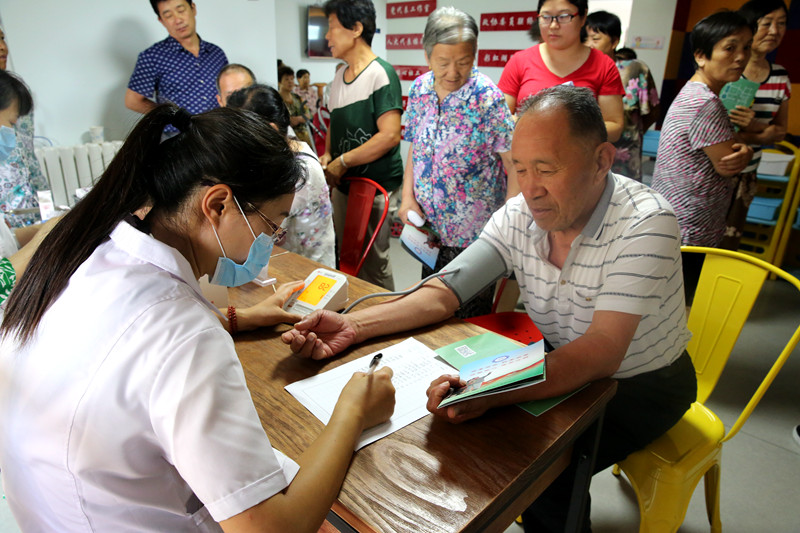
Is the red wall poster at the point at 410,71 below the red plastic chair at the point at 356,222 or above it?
above

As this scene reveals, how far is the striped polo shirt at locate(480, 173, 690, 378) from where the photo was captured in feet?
3.59

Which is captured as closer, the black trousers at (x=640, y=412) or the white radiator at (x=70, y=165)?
the black trousers at (x=640, y=412)

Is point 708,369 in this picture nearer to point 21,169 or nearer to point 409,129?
point 409,129

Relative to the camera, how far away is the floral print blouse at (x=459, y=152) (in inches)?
78.8

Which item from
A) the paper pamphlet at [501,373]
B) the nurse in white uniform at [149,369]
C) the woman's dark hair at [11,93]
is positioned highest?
the woman's dark hair at [11,93]

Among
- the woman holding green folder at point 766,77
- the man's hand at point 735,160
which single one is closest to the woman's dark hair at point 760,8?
the woman holding green folder at point 766,77

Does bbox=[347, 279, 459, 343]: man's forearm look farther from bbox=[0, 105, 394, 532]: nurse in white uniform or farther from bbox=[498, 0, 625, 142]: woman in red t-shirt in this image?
bbox=[498, 0, 625, 142]: woman in red t-shirt

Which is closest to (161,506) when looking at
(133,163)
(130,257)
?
(130,257)

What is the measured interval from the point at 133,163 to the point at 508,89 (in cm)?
203

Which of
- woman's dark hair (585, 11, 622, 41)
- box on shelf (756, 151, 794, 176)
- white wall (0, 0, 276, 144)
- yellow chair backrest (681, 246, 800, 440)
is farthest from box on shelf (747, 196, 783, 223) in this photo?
white wall (0, 0, 276, 144)

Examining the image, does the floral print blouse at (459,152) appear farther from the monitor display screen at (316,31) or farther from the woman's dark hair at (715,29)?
the monitor display screen at (316,31)

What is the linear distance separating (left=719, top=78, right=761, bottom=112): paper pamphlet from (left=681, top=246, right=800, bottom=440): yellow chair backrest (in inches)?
59.0

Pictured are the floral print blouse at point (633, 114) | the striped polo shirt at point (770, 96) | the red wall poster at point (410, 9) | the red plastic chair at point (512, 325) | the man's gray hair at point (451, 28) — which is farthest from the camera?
the red wall poster at point (410, 9)

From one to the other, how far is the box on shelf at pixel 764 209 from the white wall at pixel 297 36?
11.4 ft
